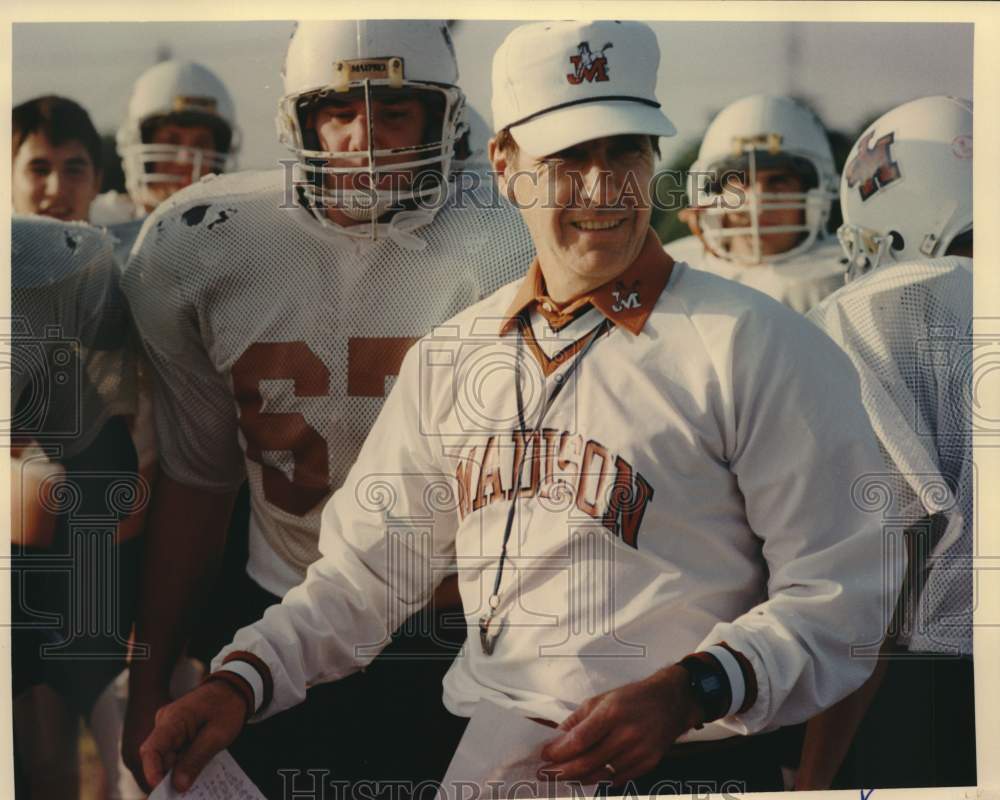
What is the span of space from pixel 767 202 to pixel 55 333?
1.42 metres

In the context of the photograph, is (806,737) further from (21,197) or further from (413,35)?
(21,197)

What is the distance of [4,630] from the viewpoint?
8.97ft

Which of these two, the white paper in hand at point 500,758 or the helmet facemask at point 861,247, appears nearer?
the white paper in hand at point 500,758

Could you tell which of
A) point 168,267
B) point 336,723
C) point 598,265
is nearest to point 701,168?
point 598,265

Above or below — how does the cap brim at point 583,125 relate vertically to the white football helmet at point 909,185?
above

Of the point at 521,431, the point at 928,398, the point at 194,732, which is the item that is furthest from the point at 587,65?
the point at 194,732

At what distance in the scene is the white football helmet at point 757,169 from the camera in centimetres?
269

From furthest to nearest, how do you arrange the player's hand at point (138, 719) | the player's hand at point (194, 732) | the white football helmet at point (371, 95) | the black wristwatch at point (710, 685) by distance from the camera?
the player's hand at point (138, 719)
the white football helmet at point (371, 95)
the player's hand at point (194, 732)
the black wristwatch at point (710, 685)

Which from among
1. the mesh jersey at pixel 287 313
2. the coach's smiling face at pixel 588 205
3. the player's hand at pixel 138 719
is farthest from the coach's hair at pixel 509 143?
the player's hand at pixel 138 719

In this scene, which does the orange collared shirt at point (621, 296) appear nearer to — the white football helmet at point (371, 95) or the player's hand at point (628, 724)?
the white football helmet at point (371, 95)

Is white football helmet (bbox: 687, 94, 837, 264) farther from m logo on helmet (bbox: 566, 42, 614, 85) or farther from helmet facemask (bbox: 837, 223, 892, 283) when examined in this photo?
m logo on helmet (bbox: 566, 42, 614, 85)

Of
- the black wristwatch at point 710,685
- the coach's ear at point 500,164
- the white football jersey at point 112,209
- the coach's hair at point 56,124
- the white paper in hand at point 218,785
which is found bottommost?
the white paper in hand at point 218,785

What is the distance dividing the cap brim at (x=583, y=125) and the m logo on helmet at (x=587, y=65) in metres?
0.05

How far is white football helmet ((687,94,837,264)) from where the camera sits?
8.83 feet
